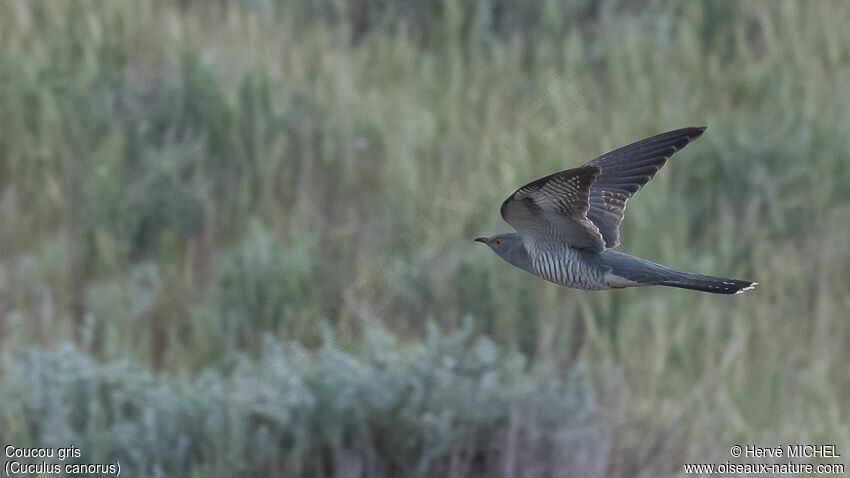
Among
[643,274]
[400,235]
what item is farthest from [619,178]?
[400,235]

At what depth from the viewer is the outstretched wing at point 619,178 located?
379cm

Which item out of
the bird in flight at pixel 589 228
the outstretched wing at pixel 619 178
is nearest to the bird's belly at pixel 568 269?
the bird in flight at pixel 589 228

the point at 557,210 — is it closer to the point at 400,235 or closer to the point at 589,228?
the point at 589,228

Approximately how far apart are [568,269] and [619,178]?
50 centimetres

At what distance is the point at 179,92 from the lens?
19.3 feet

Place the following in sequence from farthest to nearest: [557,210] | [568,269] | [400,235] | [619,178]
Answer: [400,235]
[619,178]
[568,269]
[557,210]

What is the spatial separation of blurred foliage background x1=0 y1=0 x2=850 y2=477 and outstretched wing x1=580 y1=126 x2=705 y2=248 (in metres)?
0.55

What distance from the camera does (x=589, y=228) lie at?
135 inches

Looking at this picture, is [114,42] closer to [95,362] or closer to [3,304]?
[3,304]

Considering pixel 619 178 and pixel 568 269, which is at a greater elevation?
pixel 619 178

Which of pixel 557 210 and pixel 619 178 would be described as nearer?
pixel 557 210

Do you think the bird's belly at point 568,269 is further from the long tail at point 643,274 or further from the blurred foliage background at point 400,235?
the blurred foliage background at point 400,235

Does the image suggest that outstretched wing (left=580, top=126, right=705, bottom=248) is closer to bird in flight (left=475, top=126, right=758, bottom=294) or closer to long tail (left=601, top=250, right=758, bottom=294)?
bird in flight (left=475, top=126, right=758, bottom=294)

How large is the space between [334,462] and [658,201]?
6.04 feet
